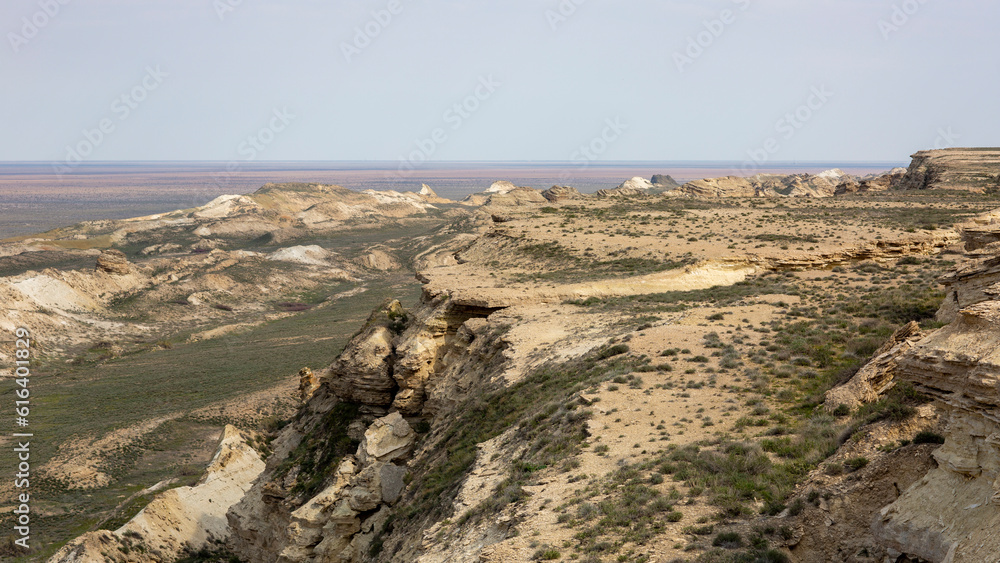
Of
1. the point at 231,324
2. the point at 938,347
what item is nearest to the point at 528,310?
the point at 938,347

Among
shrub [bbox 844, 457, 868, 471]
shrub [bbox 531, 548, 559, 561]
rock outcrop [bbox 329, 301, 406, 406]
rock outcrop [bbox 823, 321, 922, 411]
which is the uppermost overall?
rock outcrop [bbox 823, 321, 922, 411]

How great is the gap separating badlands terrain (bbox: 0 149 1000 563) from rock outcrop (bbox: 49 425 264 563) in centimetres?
10

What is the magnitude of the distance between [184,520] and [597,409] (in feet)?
66.7

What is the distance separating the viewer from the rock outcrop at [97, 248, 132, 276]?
7169 centimetres

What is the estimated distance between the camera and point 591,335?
64.8 feet

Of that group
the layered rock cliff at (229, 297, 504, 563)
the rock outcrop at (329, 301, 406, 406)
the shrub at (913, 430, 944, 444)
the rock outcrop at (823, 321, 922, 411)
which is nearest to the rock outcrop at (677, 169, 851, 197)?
the layered rock cliff at (229, 297, 504, 563)

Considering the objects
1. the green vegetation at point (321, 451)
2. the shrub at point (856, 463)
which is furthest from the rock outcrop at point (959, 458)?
the green vegetation at point (321, 451)

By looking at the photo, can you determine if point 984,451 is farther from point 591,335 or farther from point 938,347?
point 591,335

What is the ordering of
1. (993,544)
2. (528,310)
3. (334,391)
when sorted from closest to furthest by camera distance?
(993,544) < (528,310) < (334,391)

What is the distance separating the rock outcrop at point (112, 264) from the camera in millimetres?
71688

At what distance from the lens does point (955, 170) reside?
57812 mm

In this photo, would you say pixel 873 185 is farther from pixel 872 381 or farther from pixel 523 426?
pixel 523 426

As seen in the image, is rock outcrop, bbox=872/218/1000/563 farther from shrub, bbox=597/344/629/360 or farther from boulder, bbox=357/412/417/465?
boulder, bbox=357/412/417/465

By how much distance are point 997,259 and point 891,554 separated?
810 cm
